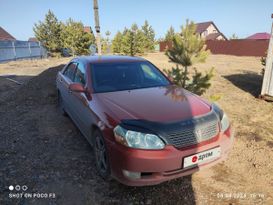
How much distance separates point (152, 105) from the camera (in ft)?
10.2

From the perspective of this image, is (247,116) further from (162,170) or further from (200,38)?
(162,170)

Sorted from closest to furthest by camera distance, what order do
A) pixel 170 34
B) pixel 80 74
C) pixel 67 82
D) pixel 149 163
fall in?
pixel 149 163, pixel 80 74, pixel 67 82, pixel 170 34

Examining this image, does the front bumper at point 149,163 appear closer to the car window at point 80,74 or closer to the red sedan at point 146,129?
the red sedan at point 146,129

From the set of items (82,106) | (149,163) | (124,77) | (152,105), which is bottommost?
(149,163)

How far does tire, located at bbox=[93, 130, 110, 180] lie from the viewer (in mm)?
3012

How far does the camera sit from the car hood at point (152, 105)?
2840mm

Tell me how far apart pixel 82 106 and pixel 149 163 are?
1.68 meters

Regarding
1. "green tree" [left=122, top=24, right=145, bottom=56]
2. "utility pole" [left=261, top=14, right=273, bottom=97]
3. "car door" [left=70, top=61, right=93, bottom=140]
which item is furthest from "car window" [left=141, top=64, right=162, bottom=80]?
"green tree" [left=122, top=24, right=145, bottom=56]

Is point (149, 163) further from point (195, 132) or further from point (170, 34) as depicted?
point (170, 34)

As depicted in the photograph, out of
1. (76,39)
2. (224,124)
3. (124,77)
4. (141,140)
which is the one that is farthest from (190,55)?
(76,39)

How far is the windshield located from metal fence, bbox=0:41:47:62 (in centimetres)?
2125

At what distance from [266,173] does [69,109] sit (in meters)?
3.57

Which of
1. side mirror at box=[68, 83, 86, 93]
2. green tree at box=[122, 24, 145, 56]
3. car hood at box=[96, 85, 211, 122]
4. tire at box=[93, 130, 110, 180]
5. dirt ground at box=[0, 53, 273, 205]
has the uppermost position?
green tree at box=[122, 24, 145, 56]

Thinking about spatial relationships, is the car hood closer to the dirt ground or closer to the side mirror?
the side mirror
